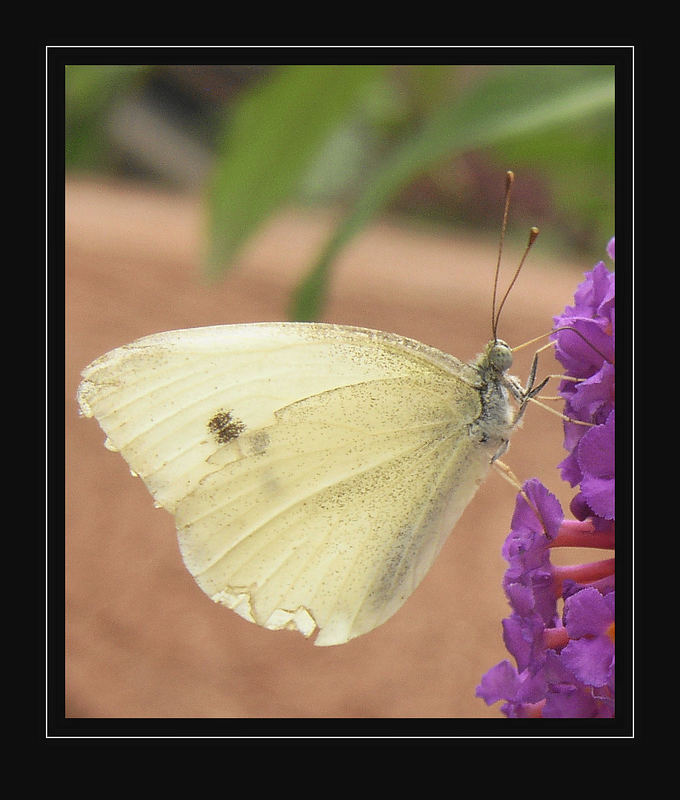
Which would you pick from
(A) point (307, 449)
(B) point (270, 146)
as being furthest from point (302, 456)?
(B) point (270, 146)

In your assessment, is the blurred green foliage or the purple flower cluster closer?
the purple flower cluster

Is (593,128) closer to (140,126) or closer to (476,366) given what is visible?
(476,366)

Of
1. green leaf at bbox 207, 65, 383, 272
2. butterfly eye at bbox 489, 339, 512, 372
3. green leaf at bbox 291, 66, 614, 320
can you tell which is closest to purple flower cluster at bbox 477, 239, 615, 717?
butterfly eye at bbox 489, 339, 512, 372

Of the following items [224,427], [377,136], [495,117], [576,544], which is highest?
[377,136]

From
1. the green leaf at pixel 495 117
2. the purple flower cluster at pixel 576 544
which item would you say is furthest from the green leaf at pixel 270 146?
the purple flower cluster at pixel 576 544

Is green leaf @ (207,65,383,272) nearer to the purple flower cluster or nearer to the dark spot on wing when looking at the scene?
the dark spot on wing

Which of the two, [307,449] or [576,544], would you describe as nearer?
[576,544]

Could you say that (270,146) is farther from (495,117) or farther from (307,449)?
(307,449)
